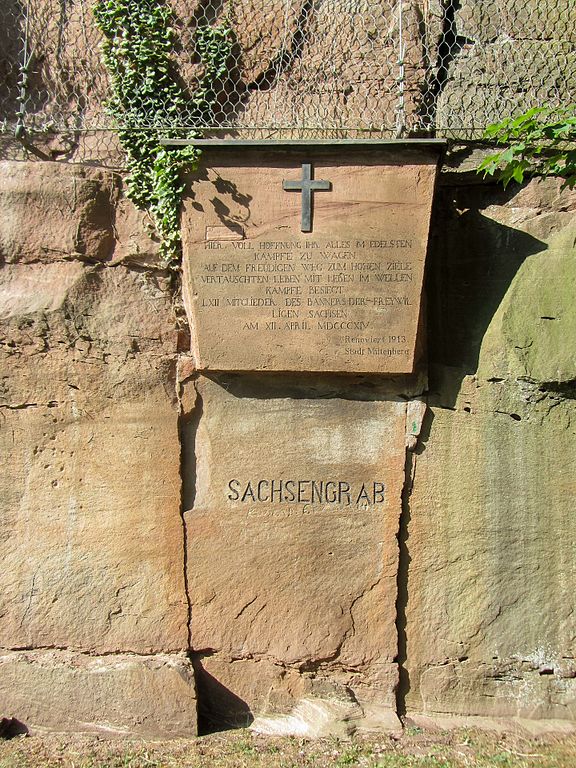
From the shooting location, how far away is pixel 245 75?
3.98 metres

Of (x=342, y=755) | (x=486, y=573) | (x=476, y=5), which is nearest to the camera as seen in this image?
(x=342, y=755)

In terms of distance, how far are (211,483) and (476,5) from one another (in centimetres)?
301

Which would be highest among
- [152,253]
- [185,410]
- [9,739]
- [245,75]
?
[245,75]

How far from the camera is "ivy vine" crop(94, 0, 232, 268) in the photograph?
375cm

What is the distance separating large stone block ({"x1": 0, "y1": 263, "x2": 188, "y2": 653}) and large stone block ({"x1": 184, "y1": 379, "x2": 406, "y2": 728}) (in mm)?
223

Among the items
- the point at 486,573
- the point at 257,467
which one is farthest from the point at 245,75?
the point at 486,573

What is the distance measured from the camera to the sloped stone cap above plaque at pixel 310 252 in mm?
3488

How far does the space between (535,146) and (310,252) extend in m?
1.33

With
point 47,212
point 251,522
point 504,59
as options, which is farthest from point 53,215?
point 504,59

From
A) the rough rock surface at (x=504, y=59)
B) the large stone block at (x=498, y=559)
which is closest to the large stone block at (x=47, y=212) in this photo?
the rough rock surface at (x=504, y=59)

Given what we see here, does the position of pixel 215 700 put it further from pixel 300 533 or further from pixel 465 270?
pixel 465 270

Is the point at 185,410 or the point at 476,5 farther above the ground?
→ the point at 476,5

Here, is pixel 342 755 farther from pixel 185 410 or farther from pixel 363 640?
pixel 185 410

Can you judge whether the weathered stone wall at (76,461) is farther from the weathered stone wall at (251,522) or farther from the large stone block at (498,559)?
the large stone block at (498,559)
